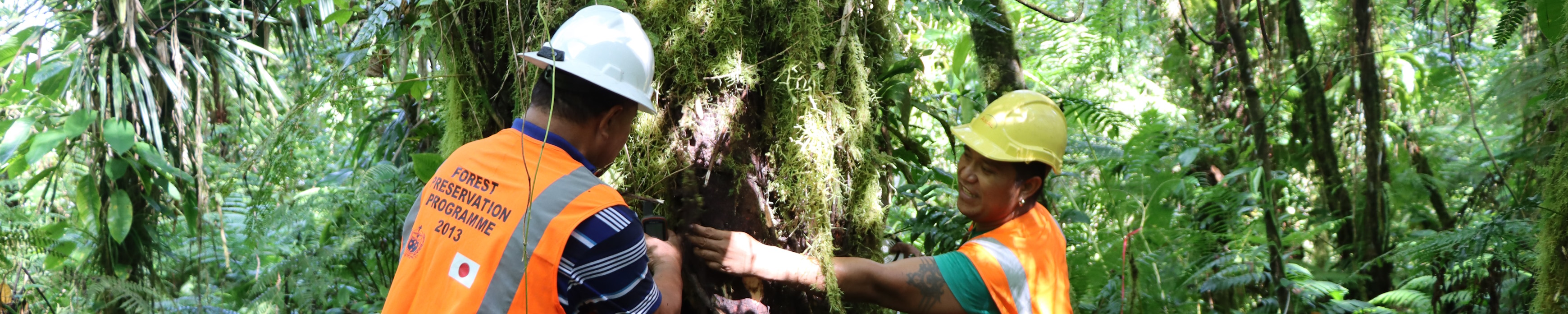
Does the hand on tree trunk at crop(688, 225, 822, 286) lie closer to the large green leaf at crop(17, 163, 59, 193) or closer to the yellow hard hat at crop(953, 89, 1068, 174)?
the yellow hard hat at crop(953, 89, 1068, 174)

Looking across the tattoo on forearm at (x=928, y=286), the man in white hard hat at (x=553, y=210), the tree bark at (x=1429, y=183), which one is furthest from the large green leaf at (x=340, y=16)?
the tree bark at (x=1429, y=183)

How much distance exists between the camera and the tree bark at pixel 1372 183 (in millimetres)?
4938

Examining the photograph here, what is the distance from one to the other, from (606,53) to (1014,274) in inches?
47.1

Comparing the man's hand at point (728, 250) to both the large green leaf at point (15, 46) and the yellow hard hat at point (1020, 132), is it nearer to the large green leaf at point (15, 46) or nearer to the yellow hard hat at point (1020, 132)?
the yellow hard hat at point (1020, 132)

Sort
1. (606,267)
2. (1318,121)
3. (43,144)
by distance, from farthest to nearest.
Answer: (1318,121) < (43,144) < (606,267)

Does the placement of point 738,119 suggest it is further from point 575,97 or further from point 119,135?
point 119,135

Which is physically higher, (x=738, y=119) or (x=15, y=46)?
(x=738, y=119)

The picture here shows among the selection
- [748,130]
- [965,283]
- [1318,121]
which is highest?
[748,130]

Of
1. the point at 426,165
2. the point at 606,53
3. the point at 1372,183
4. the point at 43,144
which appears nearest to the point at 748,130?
the point at 606,53

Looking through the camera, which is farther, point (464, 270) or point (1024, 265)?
point (1024, 265)

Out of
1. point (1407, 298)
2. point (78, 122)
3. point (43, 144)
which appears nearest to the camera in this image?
point (43, 144)

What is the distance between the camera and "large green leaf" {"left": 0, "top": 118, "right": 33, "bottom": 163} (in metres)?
3.75

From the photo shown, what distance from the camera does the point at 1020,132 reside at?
2373mm

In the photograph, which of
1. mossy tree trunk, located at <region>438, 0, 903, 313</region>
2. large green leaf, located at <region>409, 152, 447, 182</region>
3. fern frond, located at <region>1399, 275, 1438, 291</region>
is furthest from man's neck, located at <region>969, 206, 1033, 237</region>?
fern frond, located at <region>1399, 275, 1438, 291</region>
